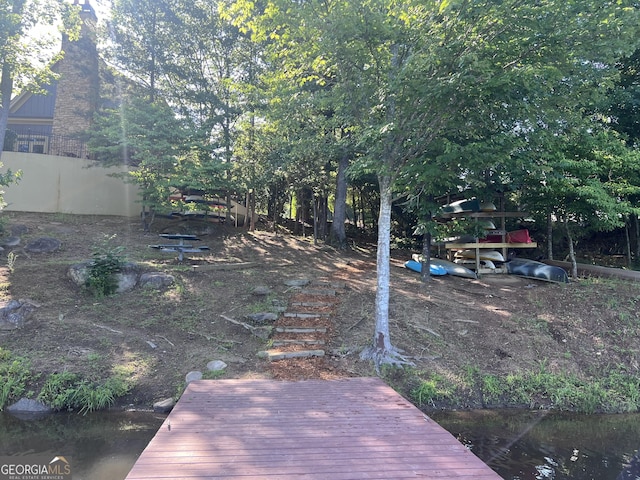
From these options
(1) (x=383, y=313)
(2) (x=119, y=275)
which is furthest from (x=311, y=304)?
(2) (x=119, y=275)

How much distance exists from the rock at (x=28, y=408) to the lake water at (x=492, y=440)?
109 mm

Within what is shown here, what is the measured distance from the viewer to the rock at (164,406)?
5.01m

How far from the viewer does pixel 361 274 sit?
9898mm

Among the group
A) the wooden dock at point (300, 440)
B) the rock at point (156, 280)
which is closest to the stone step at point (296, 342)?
the wooden dock at point (300, 440)

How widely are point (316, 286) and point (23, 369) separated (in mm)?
5121

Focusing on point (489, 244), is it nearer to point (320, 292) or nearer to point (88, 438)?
point (320, 292)

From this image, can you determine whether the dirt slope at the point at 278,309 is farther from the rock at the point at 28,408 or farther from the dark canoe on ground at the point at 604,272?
the dark canoe on ground at the point at 604,272

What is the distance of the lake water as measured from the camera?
399cm

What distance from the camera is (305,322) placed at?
279 inches

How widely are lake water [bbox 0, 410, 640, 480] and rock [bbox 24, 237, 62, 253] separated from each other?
5424 millimetres

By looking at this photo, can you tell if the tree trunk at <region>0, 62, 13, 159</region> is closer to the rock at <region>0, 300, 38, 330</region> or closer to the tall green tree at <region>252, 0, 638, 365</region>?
the rock at <region>0, 300, 38, 330</region>

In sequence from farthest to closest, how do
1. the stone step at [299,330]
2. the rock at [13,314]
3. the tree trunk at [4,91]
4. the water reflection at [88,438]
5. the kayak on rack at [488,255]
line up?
the kayak on rack at [488,255], the tree trunk at [4,91], the stone step at [299,330], the rock at [13,314], the water reflection at [88,438]

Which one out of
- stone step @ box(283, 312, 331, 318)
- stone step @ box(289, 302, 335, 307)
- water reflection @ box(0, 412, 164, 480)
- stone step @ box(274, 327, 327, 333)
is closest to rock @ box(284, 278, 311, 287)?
stone step @ box(289, 302, 335, 307)

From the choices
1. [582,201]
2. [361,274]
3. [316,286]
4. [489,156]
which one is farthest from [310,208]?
[489,156]
